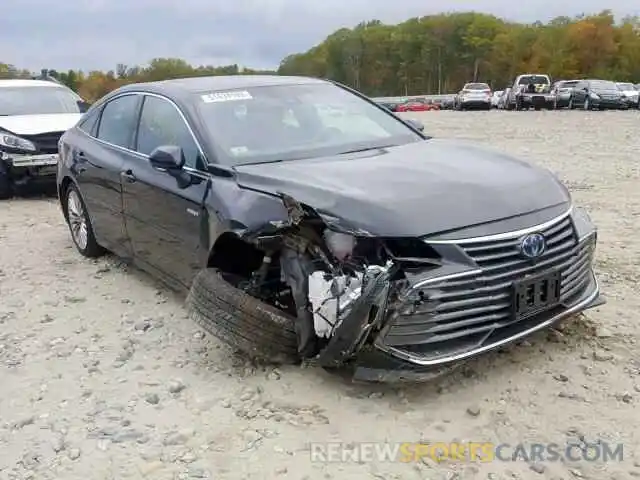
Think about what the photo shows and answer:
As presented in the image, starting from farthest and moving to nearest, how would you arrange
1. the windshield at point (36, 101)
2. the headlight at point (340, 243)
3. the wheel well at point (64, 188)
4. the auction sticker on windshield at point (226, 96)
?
the windshield at point (36, 101), the wheel well at point (64, 188), the auction sticker on windshield at point (226, 96), the headlight at point (340, 243)

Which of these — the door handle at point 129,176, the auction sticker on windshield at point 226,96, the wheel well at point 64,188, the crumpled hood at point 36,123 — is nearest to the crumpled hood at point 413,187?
the auction sticker on windshield at point 226,96

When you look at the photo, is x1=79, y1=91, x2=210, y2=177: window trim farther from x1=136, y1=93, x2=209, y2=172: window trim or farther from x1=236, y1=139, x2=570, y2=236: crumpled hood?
x1=236, y1=139, x2=570, y2=236: crumpled hood

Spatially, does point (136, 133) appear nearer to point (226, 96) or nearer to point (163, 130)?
point (163, 130)

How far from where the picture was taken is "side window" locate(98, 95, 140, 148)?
5691 millimetres

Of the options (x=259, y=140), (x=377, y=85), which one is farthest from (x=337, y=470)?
(x=377, y=85)

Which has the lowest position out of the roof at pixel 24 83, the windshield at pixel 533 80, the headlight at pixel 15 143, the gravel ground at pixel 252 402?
the windshield at pixel 533 80

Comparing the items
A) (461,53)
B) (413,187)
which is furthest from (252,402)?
(461,53)

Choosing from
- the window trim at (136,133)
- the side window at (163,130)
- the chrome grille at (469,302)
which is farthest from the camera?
the side window at (163,130)

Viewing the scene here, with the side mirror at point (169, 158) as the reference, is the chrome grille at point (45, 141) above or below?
below

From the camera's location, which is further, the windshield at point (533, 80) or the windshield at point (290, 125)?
the windshield at point (533, 80)

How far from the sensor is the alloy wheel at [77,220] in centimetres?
675

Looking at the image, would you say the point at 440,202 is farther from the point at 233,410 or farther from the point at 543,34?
the point at 543,34

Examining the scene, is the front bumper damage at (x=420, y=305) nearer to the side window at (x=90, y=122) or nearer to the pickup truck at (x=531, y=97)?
the side window at (x=90, y=122)

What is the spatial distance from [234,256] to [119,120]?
219 centimetres
